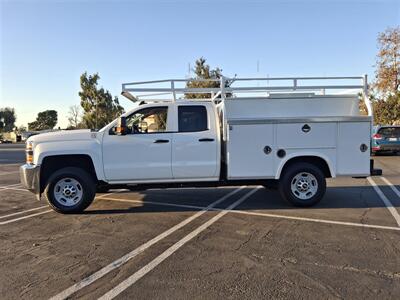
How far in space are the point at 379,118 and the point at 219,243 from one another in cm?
3786

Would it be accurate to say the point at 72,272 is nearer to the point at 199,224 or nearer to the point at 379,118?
the point at 199,224

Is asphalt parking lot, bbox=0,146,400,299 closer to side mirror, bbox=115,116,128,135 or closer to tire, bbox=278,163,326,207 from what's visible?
tire, bbox=278,163,326,207

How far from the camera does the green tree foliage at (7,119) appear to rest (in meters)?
119

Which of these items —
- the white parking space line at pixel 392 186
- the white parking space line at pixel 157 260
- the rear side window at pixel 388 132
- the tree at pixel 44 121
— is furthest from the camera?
the tree at pixel 44 121

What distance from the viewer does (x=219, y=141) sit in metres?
7.59

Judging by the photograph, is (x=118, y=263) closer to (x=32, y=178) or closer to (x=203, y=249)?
(x=203, y=249)

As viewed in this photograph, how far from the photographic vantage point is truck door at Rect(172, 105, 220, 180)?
24.7 feet

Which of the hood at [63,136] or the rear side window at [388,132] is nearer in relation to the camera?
the hood at [63,136]

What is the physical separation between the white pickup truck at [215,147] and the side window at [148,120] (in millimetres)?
19

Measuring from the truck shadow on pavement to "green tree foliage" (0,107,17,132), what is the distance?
123 meters

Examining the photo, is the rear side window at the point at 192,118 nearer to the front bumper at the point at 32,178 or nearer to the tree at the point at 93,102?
the front bumper at the point at 32,178

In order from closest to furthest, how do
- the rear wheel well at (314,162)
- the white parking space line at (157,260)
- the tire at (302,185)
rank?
the white parking space line at (157,260) → the tire at (302,185) → the rear wheel well at (314,162)

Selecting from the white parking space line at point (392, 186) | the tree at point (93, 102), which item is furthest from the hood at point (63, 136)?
the tree at point (93, 102)

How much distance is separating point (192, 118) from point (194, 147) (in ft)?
1.91
